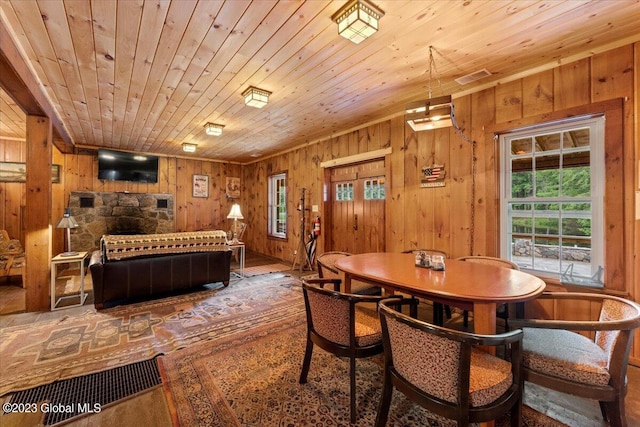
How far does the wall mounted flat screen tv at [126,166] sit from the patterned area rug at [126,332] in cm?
389

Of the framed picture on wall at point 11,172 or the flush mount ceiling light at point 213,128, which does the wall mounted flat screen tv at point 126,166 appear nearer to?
the framed picture on wall at point 11,172

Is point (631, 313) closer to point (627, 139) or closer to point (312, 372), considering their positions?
point (627, 139)

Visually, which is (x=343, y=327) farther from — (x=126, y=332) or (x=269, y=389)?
(x=126, y=332)

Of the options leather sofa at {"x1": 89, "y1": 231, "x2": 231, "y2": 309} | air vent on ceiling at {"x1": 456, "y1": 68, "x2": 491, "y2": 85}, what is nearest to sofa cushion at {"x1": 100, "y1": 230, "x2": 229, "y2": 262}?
leather sofa at {"x1": 89, "y1": 231, "x2": 231, "y2": 309}

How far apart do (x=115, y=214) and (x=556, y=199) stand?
7.55 meters

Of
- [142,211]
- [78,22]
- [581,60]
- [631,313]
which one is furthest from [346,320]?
[142,211]

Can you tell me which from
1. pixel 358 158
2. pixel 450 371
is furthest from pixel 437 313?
pixel 358 158

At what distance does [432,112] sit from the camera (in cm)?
211

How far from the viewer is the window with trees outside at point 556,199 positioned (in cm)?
232

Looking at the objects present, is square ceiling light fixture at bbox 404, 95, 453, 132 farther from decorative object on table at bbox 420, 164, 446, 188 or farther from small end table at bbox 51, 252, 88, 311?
small end table at bbox 51, 252, 88, 311

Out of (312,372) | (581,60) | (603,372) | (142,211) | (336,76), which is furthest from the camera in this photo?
(142,211)

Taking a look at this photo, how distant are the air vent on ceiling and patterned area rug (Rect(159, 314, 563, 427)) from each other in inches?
108

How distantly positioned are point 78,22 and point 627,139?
4.21 metres

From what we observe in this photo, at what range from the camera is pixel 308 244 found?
530 centimetres
